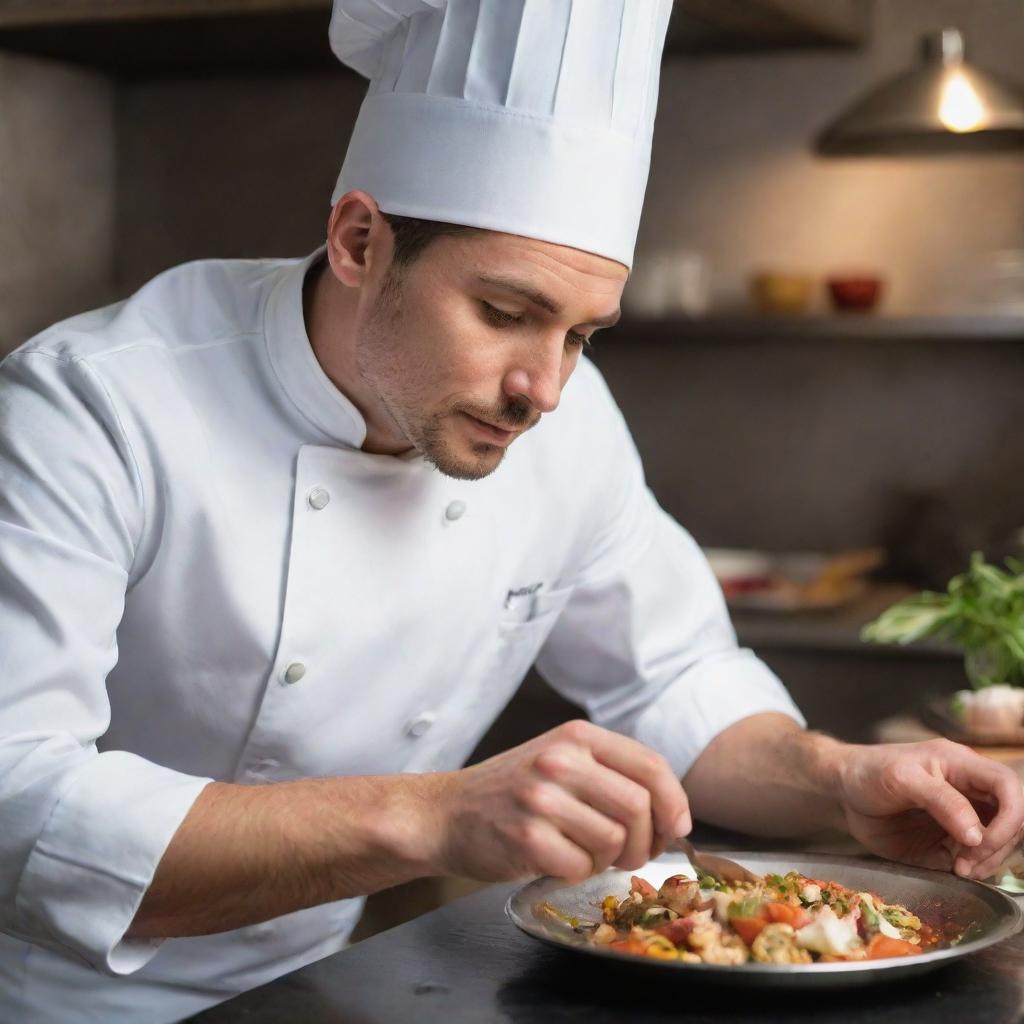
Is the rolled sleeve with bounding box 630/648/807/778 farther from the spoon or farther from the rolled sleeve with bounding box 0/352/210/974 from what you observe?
the rolled sleeve with bounding box 0/352/210/974

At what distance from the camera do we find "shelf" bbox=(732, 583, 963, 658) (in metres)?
3.28

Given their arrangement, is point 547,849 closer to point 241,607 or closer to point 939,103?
point 241,607

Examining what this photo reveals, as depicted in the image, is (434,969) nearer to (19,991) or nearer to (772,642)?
(19,991)

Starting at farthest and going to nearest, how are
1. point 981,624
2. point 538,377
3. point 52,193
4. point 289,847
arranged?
point 52,193 → point 981,624 → point 538,377 → point 289,847

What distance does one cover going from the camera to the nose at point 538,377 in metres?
1.34

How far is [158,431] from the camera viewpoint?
55.1 inches

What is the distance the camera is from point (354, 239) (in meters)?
1.46

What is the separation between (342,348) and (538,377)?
0.81 feet

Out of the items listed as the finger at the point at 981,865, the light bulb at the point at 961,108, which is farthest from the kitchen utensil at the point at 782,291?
the finger at the point at 981,865

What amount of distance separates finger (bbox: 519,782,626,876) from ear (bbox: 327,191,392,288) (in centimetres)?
60

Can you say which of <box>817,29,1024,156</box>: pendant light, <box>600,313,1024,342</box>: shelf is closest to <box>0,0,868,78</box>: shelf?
<box>817,29,1024,156</box>: pendant light

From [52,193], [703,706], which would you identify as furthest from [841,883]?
[52,193]

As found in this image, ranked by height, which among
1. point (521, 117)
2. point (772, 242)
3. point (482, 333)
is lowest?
point (482, 333)

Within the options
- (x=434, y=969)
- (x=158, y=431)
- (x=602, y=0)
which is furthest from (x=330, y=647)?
(x=602, y=0)
